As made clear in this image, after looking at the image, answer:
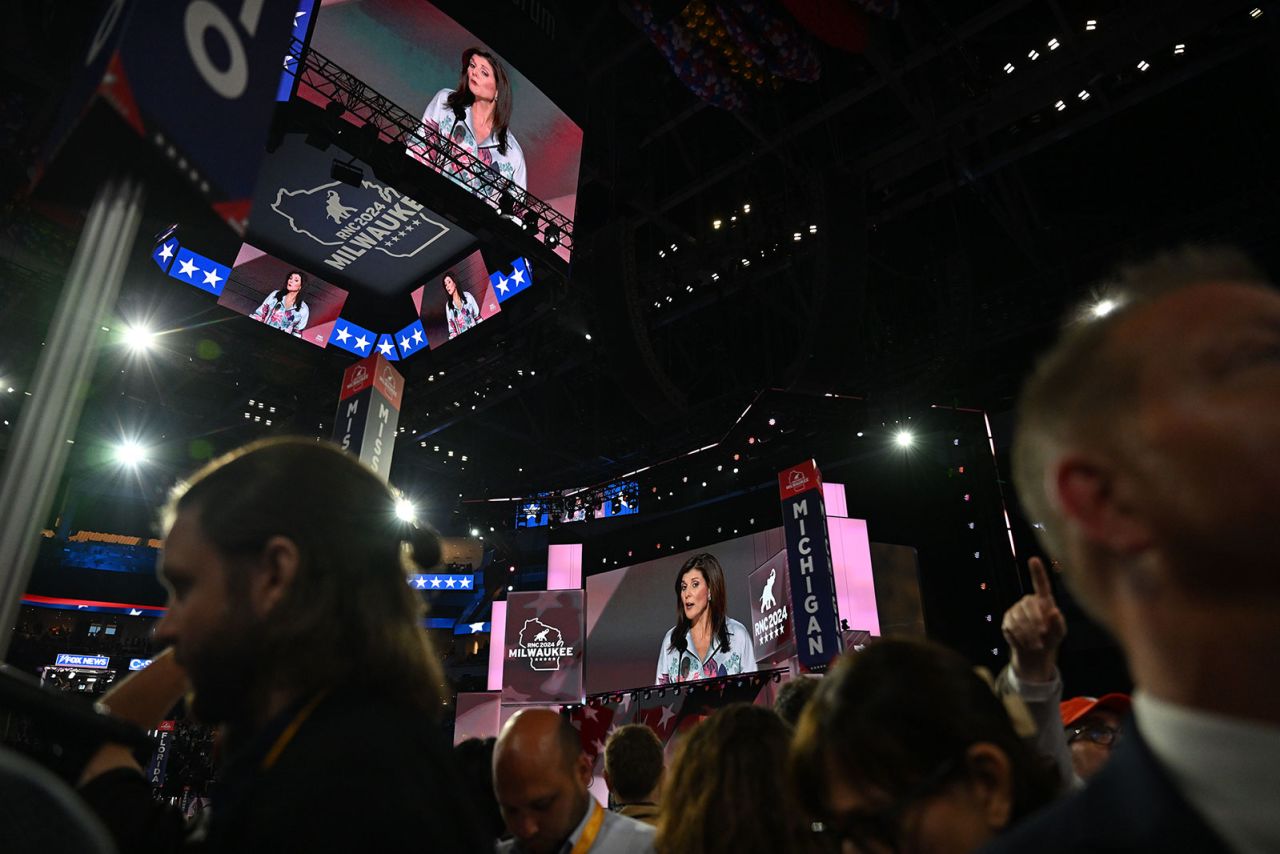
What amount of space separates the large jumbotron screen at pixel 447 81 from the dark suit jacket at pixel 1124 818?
304 inches

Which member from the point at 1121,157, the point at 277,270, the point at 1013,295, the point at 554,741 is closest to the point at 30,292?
the point at 277,270

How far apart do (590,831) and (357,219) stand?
8.10m

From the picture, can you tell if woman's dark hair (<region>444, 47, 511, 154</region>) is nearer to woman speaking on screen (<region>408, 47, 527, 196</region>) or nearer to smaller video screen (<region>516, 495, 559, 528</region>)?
woman speaking on screen (<region>408, 47, 527, 196</region>)

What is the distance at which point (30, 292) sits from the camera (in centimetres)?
1053

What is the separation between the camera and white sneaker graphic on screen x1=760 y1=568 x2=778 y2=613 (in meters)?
15.2

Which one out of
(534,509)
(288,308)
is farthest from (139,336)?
(534,509)

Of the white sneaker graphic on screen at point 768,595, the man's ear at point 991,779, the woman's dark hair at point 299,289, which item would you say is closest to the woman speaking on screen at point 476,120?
the woman's dark hair at point 299,289

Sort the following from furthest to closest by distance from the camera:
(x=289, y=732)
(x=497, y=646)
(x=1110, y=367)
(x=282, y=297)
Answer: (x=497, y=646) < (x=282, y=297) < (x=289, y=732) < (x=1110, y=367)

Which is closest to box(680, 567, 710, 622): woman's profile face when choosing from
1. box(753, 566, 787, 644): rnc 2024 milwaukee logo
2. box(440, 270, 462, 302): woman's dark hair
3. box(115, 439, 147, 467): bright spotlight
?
box(753, 566, 787, 644): rnc 2024 milwaukee logo

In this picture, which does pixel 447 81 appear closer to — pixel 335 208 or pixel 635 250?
pixel 335 208

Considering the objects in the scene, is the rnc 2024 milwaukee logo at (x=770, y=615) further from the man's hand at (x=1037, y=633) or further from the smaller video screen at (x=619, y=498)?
the man's hand at (x=1037, y=633)

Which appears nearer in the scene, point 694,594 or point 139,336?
point 139,336

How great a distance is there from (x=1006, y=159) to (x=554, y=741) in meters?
9.41

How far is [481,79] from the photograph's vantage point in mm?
7543
